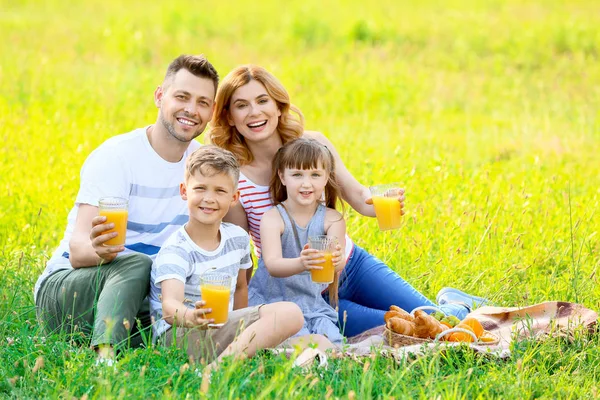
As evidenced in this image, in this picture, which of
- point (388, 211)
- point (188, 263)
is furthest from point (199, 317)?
point (388, 211)

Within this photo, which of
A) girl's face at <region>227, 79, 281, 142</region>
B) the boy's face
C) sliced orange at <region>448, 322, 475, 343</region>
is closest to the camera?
the boy's face

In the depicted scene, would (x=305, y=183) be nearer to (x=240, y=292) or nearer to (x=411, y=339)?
(x=240, y=292)

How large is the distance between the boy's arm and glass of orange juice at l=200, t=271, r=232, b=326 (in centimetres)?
80

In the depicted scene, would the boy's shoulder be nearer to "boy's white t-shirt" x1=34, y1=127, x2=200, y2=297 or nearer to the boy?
the boy

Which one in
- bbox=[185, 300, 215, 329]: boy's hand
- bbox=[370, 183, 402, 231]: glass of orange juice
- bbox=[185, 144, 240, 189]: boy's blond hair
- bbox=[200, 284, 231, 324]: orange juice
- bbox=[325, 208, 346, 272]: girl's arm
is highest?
bbox=[185, 144, 240, 189]: boy's blond hair

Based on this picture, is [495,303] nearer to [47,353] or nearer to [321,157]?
[321,157]

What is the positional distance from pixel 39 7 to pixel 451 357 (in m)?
18.8

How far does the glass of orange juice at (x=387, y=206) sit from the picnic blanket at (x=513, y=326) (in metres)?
0.62

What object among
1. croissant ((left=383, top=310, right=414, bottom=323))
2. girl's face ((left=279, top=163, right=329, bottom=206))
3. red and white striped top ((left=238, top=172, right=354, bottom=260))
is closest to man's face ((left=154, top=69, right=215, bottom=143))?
red and white striped top ((left=238, top=172, right=354, bottom=260))

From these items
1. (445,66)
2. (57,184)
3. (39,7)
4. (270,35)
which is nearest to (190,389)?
(57,184)

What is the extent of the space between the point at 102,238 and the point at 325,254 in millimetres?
1104

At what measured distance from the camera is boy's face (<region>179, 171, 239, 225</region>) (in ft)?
14.4

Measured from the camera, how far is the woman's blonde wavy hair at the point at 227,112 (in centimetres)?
511

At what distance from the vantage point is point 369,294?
17.5 feet
